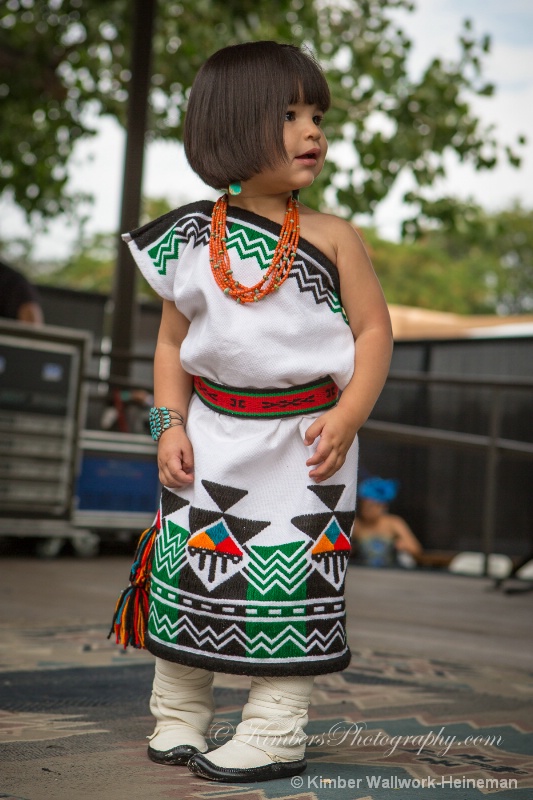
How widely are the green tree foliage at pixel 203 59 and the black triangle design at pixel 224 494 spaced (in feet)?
18.5

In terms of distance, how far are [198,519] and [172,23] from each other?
23.3 ft

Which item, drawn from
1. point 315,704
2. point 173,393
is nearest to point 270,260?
point 173,393

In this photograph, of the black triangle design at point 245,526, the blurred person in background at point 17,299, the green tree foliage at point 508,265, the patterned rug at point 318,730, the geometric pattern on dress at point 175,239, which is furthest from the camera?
the green tree foliage at point 508,265

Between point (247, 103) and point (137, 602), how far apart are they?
0.82 metres

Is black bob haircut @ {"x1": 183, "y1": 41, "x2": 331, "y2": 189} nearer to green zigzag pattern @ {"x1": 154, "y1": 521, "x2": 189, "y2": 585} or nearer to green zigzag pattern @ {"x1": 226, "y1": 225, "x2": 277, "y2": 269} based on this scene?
green zigzag pattern @ {"x1": 226, "y1": 225, "x2": 277, "y2": 269}

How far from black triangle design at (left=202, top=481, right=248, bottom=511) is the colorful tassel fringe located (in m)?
0.16

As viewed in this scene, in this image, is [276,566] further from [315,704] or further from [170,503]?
[315,704]

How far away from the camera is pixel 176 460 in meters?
1.51

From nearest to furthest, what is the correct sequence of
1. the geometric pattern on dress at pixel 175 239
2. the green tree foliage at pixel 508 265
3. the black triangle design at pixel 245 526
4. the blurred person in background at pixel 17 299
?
the black triangle design at pixel 245 526 → the geometric pattern on dress at pixel 175 239 → the blurred person in background at pixel 17 299 → the green tree foliage at pixel 508 265

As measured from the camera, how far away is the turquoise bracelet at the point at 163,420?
1577 millimetres

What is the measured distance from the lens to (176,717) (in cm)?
153

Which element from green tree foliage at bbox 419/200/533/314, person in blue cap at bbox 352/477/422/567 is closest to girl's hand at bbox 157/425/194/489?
person in blue cap at bbox 352/477/422/567

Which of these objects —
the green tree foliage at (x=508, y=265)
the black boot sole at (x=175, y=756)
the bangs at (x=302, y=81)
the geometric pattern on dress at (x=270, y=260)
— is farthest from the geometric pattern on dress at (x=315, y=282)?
the green tree foliage at (x=508, y=265)

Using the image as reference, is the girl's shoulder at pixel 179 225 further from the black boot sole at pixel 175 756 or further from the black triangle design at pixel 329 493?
the black boot sole at pixel 175 756
